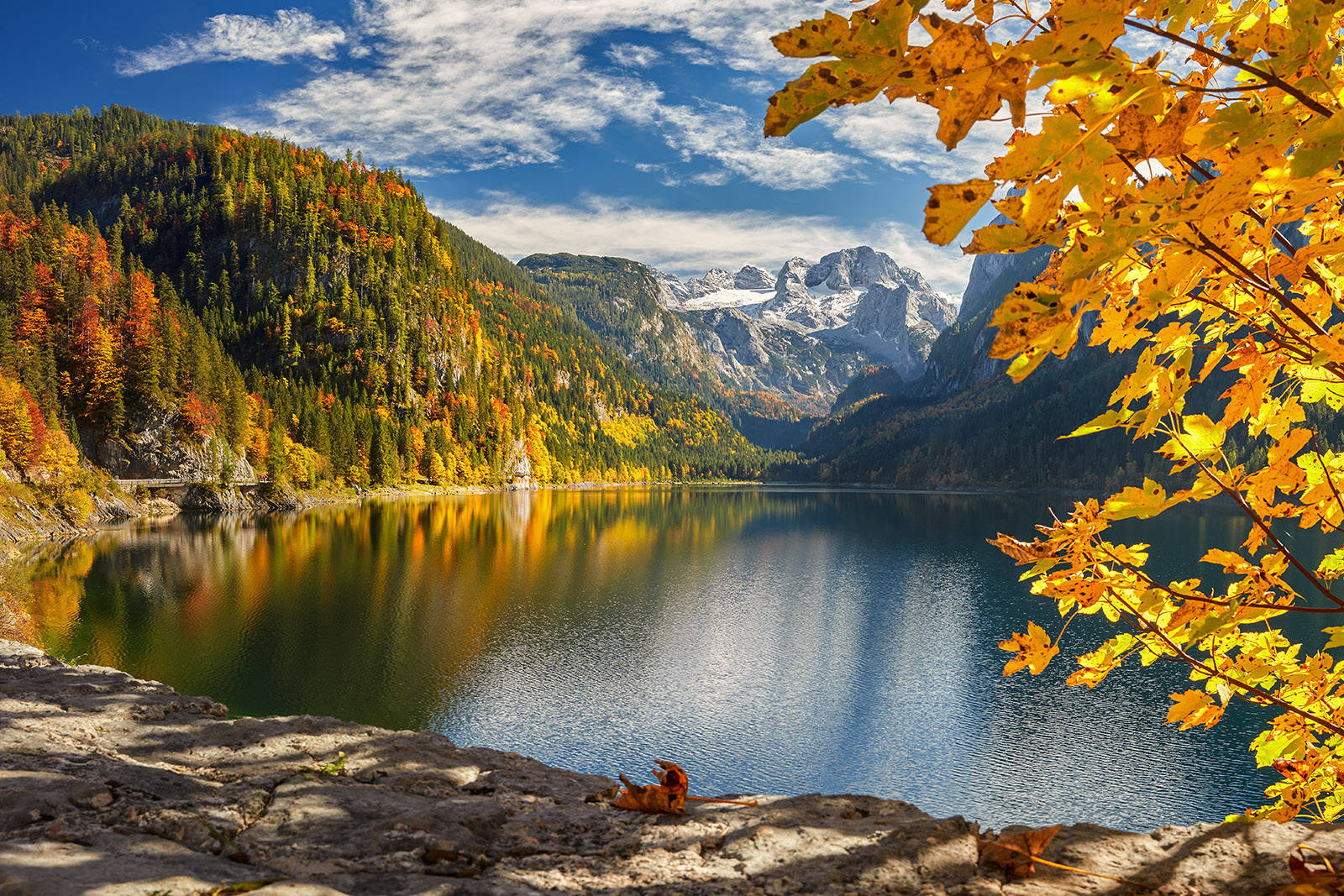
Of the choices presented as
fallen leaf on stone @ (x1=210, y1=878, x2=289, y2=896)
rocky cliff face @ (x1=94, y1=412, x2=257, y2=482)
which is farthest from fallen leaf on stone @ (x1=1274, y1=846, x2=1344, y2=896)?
rocky cliff face @ (x1=94, y1=412, x2=257, y2=482)

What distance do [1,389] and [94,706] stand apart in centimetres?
5769

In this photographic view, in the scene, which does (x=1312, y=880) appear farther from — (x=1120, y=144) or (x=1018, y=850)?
(x=1120, y=144)

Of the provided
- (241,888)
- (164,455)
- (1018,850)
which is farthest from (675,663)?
(164,455)

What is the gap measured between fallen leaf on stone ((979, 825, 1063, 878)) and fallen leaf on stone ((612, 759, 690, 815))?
2.43m

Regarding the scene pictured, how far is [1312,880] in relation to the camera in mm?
2951

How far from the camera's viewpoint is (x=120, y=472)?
223ft

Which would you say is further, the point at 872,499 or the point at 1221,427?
the point at 872,499

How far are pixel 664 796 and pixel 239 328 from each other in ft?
437

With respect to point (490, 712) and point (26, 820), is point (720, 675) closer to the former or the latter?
point (490, 712)

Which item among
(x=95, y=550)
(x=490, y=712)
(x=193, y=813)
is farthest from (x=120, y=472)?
(x=193, y=813)

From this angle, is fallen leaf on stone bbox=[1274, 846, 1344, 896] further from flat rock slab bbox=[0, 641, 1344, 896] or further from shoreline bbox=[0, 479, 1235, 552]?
shoreline bbox=[0, 479, 1235, 552]

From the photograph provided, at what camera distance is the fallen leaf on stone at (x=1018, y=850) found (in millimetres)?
3822

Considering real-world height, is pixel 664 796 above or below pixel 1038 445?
below

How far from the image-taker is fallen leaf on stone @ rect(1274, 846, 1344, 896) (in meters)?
2.81
